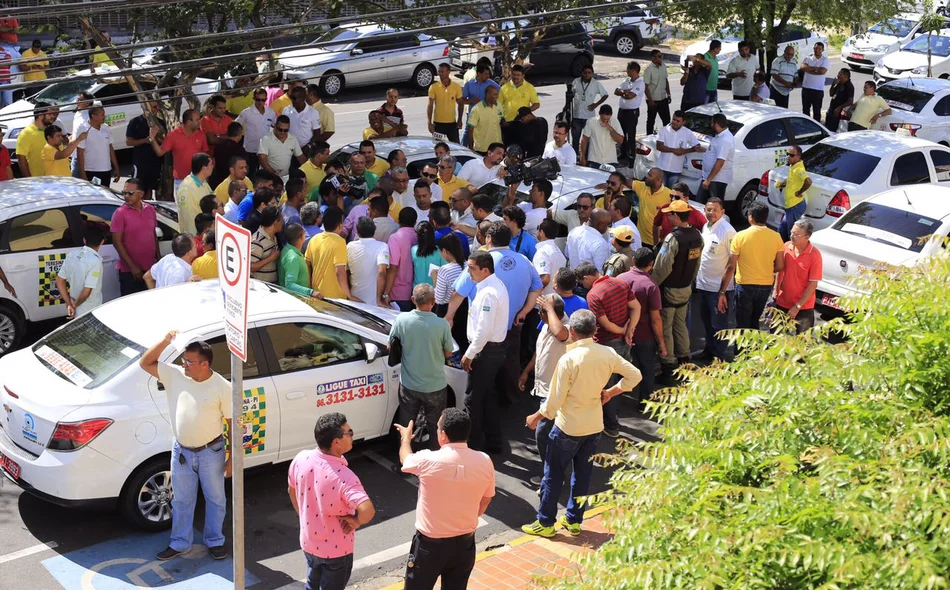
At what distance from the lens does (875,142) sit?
1552cm

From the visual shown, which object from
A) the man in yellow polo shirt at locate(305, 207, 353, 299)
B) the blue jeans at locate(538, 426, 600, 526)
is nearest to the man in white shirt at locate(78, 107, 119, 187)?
the man in yellow polo shirt at locate(305, 207, 353, 299)

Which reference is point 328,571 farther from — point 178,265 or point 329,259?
point 329,259

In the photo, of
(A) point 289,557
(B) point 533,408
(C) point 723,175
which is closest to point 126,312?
(A) point 289,557

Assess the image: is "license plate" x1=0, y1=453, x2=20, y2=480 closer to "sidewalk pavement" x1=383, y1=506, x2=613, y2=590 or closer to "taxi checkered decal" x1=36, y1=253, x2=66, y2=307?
"sidewalk pavement" x1=383, y1=506, x2=613, y2=590

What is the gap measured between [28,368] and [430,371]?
121 inches

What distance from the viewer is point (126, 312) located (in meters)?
8.43

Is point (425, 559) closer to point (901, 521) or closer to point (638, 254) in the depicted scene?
point (901, 521)

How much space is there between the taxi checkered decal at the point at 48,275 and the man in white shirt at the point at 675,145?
8.56m

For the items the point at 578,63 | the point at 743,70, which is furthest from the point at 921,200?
the point at 578,63

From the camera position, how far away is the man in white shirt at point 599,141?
618 inches

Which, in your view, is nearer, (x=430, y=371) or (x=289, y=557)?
(x=289, y=557)

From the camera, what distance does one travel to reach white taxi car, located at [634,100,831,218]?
52.7ft

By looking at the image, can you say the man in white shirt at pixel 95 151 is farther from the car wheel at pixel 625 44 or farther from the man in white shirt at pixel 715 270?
the car wheel at pixel 625 44

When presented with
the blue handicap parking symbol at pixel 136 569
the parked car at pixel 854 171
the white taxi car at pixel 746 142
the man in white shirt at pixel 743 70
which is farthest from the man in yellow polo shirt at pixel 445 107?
the blue handicap parking symbol at pixel 136 569
